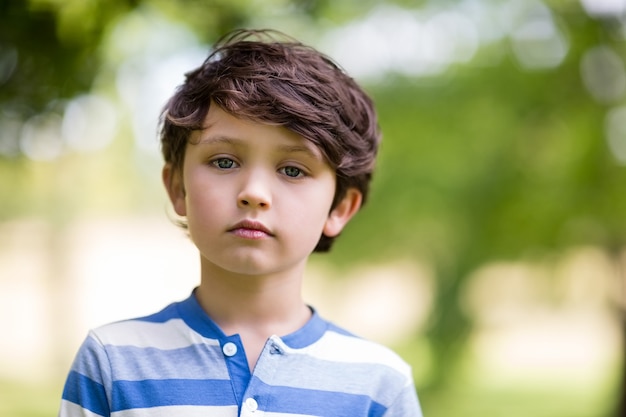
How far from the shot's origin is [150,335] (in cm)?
203

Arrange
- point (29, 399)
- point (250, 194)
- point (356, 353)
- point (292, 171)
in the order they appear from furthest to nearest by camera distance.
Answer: point (29, 399), point (356, 353), point (292, 171), point (250, 194)

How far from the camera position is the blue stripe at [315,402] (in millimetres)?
1932

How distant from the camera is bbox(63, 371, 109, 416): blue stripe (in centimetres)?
193

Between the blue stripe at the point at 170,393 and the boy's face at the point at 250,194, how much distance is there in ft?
0.85

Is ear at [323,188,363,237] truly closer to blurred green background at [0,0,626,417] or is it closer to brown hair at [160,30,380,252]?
brown hair at [160,30,380,252]

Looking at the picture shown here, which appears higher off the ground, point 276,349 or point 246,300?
point 246,300

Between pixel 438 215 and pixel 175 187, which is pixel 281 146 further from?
pixel 438 215

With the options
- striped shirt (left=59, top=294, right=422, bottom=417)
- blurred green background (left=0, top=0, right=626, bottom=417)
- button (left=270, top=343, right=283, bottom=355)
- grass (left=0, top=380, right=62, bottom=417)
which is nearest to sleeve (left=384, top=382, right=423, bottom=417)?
striped shirt (left=59, top=294, right=422, bottom=417)

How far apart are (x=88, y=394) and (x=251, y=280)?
1.45ft

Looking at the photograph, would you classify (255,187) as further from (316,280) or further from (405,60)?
(316,280)

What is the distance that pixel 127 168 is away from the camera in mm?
10398

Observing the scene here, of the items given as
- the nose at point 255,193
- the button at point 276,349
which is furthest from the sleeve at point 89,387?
the nose at point 255,193

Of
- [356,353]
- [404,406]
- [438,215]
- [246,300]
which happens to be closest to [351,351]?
[356,353]

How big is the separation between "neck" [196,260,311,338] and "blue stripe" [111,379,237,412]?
0.16 meters
